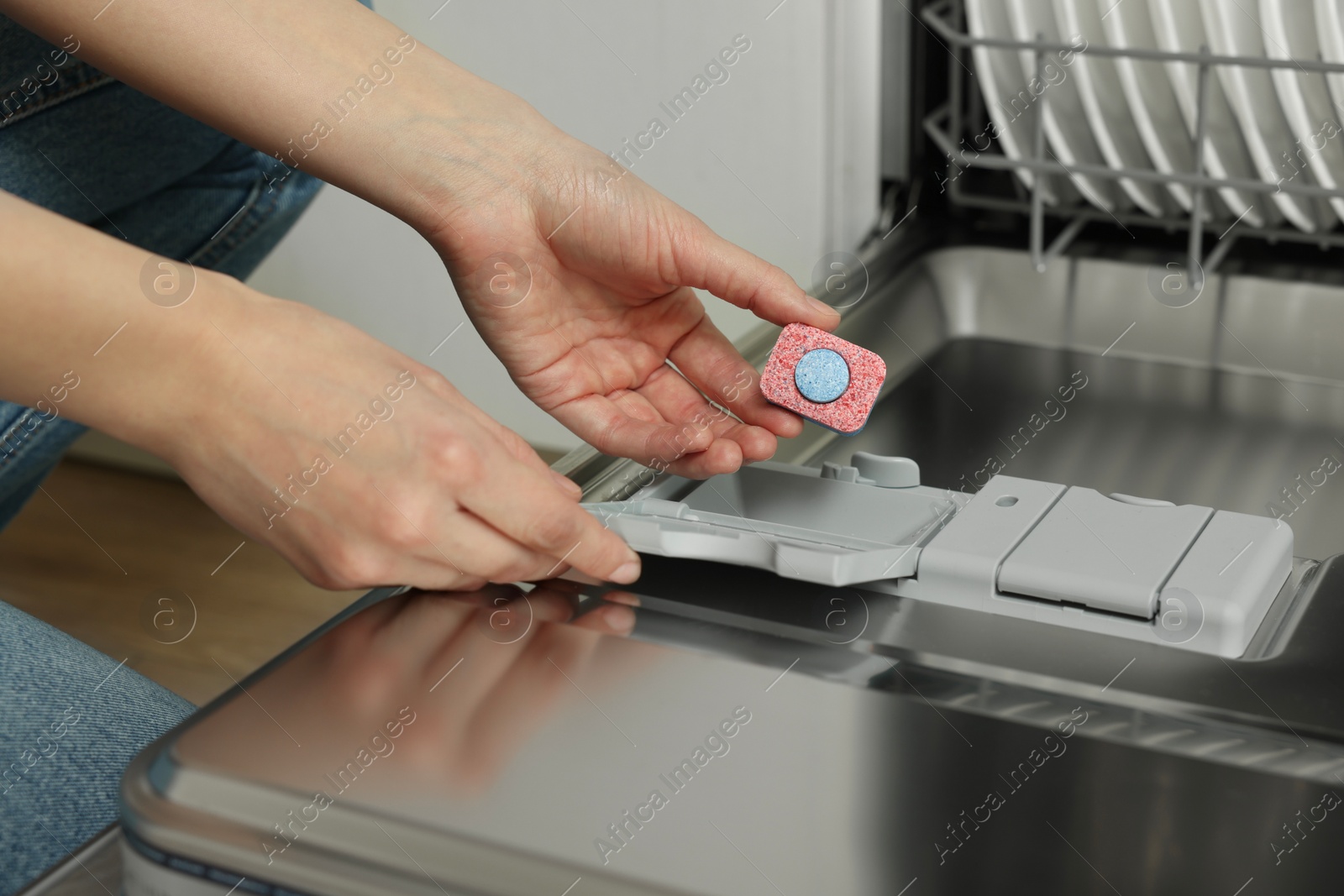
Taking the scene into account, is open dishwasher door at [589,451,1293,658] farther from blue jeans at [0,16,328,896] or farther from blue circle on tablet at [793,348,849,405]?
blue jeans at [0,16,328,896]

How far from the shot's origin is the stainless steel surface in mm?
388

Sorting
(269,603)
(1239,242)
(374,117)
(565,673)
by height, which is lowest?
(269,603)

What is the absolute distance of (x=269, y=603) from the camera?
1.52 meters

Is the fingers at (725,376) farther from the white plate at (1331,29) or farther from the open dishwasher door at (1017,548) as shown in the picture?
the white plate at (1331,29)

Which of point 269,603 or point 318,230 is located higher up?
point 318,230

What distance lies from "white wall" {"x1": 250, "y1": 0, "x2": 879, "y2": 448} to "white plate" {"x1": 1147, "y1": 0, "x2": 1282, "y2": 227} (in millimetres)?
192

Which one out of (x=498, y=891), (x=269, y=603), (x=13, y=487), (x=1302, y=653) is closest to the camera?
(x=498, y=891)

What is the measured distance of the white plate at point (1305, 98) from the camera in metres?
0.76

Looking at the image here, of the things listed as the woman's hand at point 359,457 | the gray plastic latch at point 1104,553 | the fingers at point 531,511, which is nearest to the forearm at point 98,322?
the woman's hand at point 359,457

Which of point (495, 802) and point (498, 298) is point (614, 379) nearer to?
point (498, 298)

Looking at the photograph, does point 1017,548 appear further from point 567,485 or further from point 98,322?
point 98,322

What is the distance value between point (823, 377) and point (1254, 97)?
41cm

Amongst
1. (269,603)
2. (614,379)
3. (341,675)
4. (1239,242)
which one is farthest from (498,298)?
(269,603)

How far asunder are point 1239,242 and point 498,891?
731 mm
